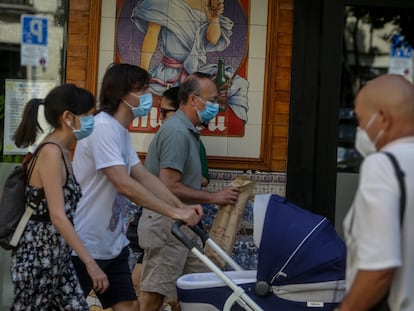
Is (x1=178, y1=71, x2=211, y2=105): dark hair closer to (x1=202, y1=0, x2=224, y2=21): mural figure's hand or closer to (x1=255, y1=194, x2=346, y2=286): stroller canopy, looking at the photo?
(x1=202, y1=0, x2=224, y2=21): mural figure's hand

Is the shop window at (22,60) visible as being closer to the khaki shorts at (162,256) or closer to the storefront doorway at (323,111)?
the khaki shorts at (162,256)

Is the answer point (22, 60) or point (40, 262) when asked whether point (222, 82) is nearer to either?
point (22, 60)

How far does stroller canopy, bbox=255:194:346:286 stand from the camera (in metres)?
3.96

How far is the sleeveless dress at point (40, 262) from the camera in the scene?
12.9ft

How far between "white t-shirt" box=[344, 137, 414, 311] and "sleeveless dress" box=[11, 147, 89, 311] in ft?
5.78

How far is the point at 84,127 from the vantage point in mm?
4113

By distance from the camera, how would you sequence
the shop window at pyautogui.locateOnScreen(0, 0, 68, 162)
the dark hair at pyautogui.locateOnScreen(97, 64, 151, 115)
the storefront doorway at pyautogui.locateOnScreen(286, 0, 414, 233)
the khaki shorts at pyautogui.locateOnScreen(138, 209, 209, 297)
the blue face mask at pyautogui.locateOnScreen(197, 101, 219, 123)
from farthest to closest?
the shop window at pyautogui.locateOnScreen(0, 0, 68, 162)
the storefront doorway at pyautogui.locateOnScreen(286, 0, 414, 233)
the blue face mask at pyautogui.locateOnScreen(197, 101, 219, 123)
the khaki shorts at pyautogui.locateOnScreen(138, 209, 209, 297)
the dark hair at pyautogui.locateOnScreen(97, 64, 151, 115)

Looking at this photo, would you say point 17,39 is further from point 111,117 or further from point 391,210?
point 391,210

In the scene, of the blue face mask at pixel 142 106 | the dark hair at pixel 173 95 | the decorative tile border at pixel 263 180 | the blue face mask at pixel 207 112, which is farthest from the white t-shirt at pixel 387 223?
the decorative tile border at pixel 263 180

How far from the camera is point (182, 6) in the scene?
6273 millimetres

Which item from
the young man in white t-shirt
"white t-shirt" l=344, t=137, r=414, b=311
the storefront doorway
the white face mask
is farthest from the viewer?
the storefront doorway

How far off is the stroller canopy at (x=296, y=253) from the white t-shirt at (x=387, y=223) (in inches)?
51.5

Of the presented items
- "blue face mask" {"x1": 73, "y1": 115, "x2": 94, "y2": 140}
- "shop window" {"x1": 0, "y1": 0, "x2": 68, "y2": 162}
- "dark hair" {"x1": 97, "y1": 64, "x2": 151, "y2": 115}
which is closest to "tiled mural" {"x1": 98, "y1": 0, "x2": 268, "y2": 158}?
"shop window" {"x1": 0, "y1": 0, "x2": 68, "y2": 162}

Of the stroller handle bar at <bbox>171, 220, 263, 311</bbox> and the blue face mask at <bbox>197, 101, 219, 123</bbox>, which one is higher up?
the blue face mask at <bbox>197, 101, 219, 123</bbox>
